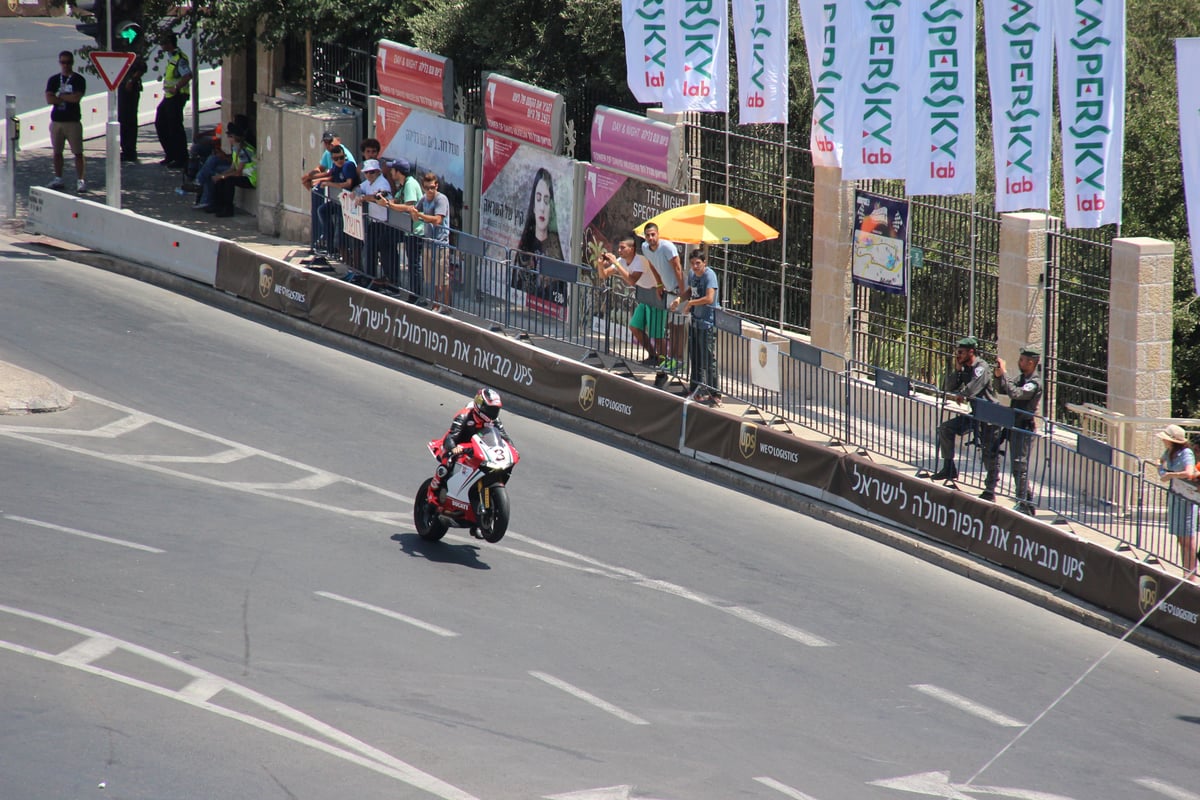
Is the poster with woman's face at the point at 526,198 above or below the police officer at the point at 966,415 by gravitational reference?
above

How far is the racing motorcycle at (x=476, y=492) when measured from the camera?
47.0 ft

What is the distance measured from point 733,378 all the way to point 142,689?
9559 mm

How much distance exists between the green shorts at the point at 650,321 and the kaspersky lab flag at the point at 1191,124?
276 inches

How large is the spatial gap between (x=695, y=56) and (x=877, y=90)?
3.19m

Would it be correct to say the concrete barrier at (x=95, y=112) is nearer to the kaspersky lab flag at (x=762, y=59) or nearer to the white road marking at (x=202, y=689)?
the kaspersky lab flag at (x=762, y=59)

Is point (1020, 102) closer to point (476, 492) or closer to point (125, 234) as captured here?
point (476, 492)

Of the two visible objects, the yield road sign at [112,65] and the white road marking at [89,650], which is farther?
the yield road sign at [112,65]

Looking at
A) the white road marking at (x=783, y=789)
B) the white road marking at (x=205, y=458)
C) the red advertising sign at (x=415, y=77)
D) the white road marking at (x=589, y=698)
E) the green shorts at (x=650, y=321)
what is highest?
the red advertising sign at (x=415, y=77)

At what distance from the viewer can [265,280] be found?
888 inches

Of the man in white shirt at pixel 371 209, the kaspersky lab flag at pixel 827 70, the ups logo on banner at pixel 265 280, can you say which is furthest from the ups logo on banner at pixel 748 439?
the ups logo on banner at pixel 265 280

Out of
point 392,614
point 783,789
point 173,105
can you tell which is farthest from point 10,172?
point 783,789

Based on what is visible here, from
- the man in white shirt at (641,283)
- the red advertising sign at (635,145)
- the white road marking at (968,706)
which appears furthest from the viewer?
the red advertising sign at (635,145)

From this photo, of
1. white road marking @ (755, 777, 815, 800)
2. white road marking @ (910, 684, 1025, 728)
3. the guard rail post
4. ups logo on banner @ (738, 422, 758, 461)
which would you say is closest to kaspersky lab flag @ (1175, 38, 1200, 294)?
white road marking @ (910, 684, 1025, 728)

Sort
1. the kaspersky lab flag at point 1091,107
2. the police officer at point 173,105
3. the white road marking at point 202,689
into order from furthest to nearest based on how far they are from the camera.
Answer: the police officer at point 173,105, the kaspersky lab flag at point 1091,107, the white road marking at point 202,689
